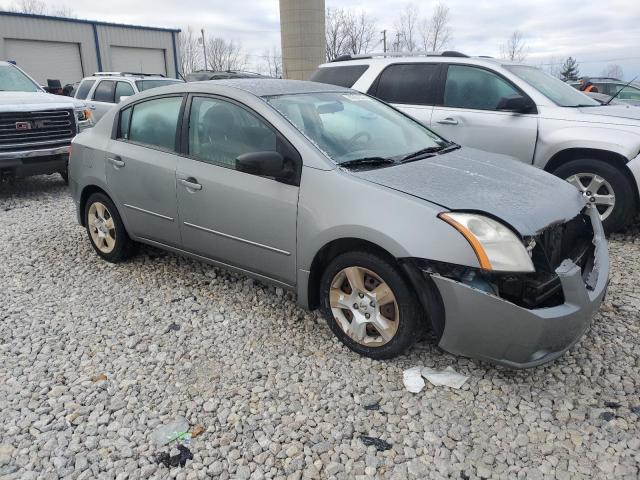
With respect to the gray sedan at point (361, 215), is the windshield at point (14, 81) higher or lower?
higher

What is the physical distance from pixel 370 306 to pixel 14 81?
7.99m

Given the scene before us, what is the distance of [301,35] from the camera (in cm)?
1856

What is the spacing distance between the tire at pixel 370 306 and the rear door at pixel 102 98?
9.36 m

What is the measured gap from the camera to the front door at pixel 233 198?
131 inches

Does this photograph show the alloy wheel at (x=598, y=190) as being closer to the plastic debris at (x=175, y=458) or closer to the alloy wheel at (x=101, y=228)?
the plastic debris at (x=175, y=458)

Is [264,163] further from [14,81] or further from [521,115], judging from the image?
[14,81]

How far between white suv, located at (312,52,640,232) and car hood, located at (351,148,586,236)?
1923 millimetres

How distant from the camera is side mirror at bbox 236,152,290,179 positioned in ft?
10.3

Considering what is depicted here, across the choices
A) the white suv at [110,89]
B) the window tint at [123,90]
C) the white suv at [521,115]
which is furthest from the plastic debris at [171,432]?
the window tint at [123,90]

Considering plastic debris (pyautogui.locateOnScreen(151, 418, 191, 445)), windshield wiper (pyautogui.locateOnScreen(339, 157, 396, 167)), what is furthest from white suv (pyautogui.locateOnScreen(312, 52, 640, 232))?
plastic debris (pyautogui.locateOnScreen(151, 418, 191, 445))

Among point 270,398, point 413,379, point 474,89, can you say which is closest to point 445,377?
point 413,379

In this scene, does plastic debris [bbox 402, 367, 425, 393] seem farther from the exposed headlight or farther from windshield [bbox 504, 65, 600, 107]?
windshield [bbox 504, 65, 600, 107]

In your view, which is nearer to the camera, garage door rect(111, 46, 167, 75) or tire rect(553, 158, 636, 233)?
tire rect(553, 158, 636, 233)

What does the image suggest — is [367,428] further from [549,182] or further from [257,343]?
[549,182]
